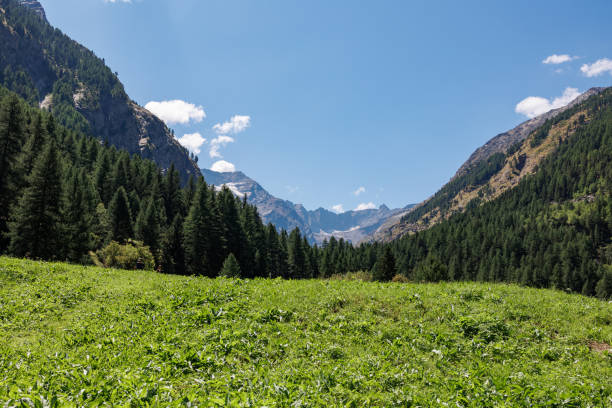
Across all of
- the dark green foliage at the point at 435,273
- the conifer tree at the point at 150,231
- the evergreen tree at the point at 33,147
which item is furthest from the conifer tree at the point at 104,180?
the dark green foliage at the point at 435,273

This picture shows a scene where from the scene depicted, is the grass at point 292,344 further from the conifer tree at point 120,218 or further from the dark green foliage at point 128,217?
the conifer tree at point 120,218

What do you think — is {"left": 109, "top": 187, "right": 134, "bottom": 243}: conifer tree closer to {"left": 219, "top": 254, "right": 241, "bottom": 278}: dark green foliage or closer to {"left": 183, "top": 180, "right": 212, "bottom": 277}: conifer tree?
{"left": 183, "top": 180, "right": 212, "bottom": 277}: conifer tree

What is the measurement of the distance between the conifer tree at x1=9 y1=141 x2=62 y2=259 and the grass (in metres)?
25.5

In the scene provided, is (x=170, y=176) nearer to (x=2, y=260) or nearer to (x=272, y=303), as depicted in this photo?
(x=2, y=260)

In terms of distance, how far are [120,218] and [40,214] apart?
1104 inches

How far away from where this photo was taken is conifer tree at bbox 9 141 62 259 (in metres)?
36.2

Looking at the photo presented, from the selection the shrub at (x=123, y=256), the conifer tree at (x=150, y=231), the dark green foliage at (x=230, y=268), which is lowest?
the dark green foliage at (x=230, y=268)

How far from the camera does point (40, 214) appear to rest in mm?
37281

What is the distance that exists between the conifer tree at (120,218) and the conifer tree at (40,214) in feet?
77.4

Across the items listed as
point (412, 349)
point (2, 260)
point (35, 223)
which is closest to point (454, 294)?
point (412, 349)

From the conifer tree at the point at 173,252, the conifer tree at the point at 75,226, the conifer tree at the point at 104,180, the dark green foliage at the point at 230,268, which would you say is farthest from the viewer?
the conifer tree at the point at 104,180

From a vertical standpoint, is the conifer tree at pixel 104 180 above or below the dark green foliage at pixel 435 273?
above

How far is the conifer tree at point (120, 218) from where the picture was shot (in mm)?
63438

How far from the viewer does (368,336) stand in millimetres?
11562
